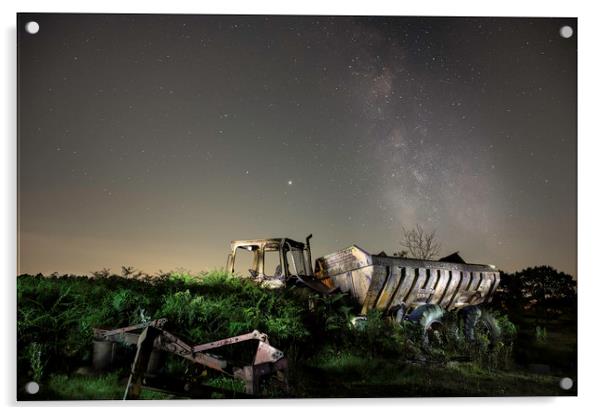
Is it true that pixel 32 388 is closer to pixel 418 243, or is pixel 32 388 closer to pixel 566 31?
pixel 418 243

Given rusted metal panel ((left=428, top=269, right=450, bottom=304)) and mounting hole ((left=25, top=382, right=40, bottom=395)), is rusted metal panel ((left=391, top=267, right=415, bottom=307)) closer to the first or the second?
rusted metal panel ((left=428, top=269, right=450, bottom=304))

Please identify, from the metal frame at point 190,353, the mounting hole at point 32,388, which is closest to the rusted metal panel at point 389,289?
the metal frame at point 190,353

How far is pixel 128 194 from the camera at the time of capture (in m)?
5.32

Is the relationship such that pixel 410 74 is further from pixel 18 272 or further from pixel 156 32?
pixel 18 272

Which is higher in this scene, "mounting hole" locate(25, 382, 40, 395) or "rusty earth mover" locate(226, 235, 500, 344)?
"rusty earth mover" locate(226, 235, 500, 344)

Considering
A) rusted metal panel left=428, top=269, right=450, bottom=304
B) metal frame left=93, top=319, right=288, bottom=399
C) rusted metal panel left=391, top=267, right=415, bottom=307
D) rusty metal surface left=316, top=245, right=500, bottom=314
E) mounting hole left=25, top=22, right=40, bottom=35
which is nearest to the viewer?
metal frame left=93, top=319, right=288, bottom=399

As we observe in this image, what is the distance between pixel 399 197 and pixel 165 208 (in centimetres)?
230

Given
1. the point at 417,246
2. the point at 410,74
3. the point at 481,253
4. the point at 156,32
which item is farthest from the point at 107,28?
the point at 481,253

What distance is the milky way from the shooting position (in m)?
5.30

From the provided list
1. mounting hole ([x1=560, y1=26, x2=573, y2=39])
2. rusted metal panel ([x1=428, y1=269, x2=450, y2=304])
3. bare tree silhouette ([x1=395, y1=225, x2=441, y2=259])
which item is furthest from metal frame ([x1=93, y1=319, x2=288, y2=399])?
mounting hole ([x1=560, y1=26, x2=573, y2=39])

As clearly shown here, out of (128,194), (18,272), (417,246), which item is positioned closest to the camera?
(18,272)

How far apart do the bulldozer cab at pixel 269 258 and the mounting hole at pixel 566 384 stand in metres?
2.69

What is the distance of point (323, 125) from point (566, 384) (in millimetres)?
3439

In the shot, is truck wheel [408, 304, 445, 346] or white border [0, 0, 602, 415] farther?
truck wheel [408, 304, 445, 346]
